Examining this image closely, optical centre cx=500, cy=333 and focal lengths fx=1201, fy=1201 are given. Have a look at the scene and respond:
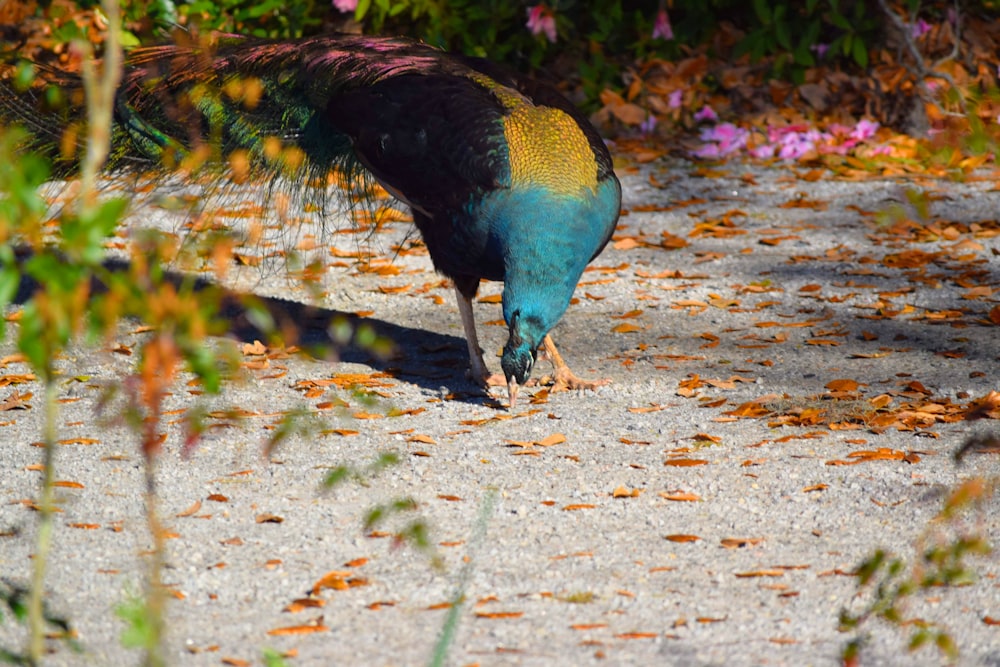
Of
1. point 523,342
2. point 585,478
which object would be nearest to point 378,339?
point 523,342

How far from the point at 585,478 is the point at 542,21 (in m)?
5.86

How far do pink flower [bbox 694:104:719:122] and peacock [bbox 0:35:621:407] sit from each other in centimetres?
429

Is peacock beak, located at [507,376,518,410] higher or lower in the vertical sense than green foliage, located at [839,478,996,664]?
lower

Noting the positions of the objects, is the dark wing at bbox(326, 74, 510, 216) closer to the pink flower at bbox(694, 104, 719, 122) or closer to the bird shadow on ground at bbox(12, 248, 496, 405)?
the bird shadow on ground at bbox(12, 248, 496, 405)

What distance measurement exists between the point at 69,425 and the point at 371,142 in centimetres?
172

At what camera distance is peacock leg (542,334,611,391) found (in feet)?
17.4

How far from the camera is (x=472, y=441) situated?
4.68m

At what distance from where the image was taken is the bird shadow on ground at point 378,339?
550 centimetres

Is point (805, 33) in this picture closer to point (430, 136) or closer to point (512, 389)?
point (430, 136)

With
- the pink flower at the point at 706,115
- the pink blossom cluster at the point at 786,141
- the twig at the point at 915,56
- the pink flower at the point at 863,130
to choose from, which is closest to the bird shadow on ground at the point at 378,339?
the pink blossom cluster at the point at 786,141

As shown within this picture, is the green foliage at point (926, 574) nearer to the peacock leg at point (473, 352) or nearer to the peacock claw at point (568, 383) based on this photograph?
the peacock claw at point (568, 383)

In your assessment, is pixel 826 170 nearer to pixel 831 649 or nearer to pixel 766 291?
pixel 766 291

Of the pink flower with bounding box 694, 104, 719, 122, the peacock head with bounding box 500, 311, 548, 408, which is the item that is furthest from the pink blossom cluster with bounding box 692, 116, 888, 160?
the peacock head with bounding box 500, 311, 548, 408

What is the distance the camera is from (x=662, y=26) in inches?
374
